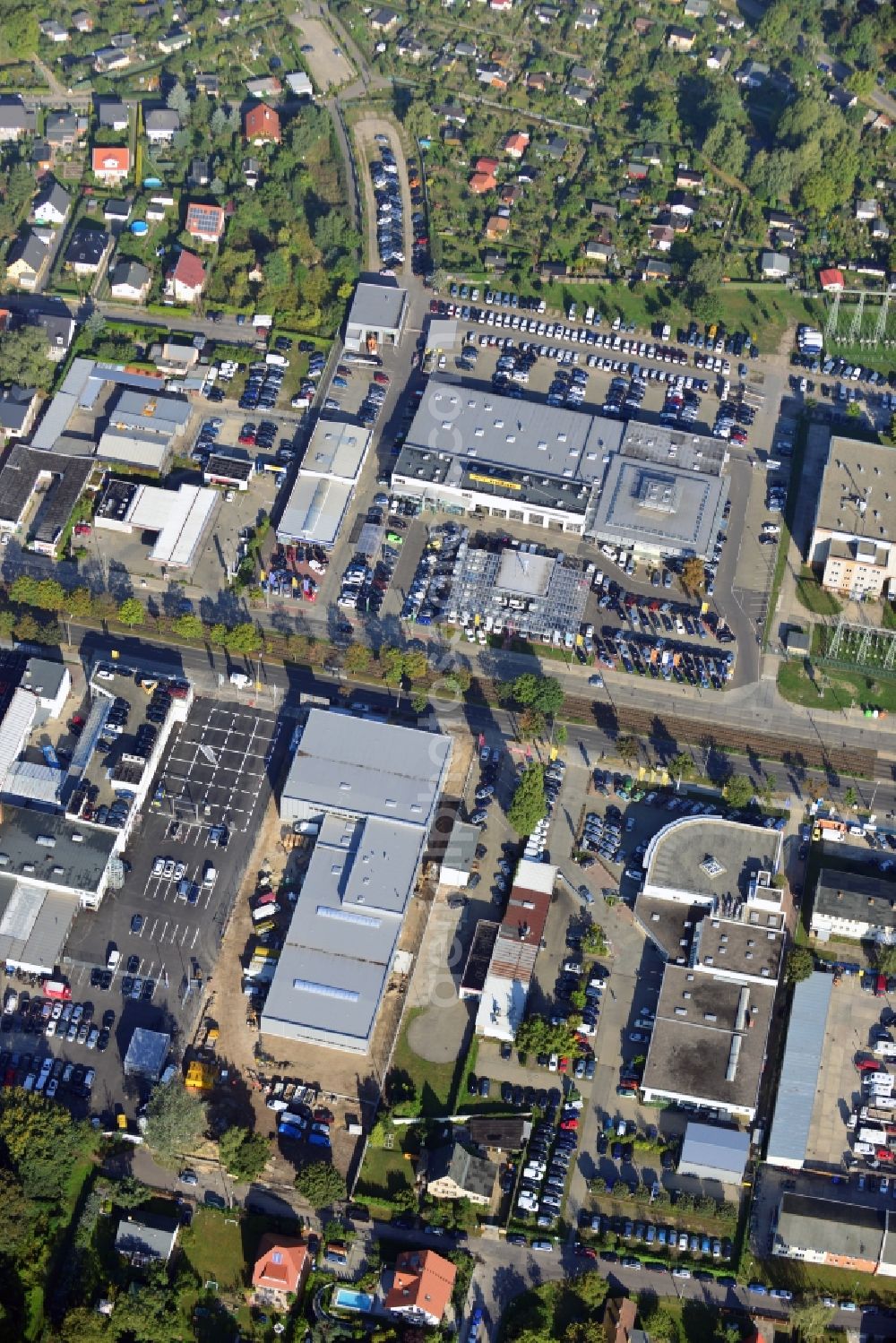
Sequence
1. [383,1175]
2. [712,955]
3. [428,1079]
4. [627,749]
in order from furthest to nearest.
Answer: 1. [627,749]
2. [712,955]
3. [428,1079]
4. [383,1175]

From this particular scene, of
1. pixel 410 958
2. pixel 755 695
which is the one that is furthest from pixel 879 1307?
pixel 755 695

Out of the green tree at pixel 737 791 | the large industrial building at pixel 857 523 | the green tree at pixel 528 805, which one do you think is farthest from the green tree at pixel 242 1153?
the large industrial building at pixel 857 523

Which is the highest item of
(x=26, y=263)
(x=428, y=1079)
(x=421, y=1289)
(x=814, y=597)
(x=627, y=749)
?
(x=26, y=263)

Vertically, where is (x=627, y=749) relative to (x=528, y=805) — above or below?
above

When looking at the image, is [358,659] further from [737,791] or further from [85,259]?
[85,259]

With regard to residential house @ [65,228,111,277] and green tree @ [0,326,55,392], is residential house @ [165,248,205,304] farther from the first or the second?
green tree @ [0,326,55,392]

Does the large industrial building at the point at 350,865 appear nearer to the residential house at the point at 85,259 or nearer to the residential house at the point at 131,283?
the residential house at the point at 131,283

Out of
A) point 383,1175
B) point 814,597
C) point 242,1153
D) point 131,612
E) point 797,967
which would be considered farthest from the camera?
point 814,597

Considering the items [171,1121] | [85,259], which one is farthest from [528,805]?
[85,259]
